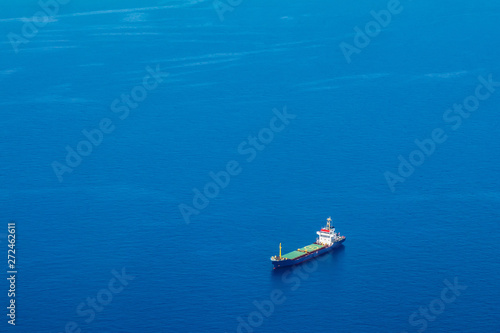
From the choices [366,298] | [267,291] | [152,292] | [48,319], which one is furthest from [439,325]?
[48,319]

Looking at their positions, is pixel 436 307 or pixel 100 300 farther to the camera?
pixel 100 300

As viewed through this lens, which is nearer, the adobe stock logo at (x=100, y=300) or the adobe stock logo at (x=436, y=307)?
the adobe stock logo at (x=100, y=300)

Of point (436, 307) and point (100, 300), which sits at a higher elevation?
point (100, 300)

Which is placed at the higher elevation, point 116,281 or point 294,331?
point 116,281

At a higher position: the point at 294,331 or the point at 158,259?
the point at 158,259

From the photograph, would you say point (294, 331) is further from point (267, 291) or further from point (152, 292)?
point (152, 292)

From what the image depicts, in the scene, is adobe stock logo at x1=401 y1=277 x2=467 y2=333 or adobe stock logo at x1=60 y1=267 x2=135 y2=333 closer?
adobe stock logo at x1=60 y1=267 x2=135 y2=333

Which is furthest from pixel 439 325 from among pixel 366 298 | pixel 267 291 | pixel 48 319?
pixel 48 319

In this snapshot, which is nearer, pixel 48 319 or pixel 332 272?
pixel 48 319

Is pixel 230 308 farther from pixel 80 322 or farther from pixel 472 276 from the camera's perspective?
pixel 472 276
